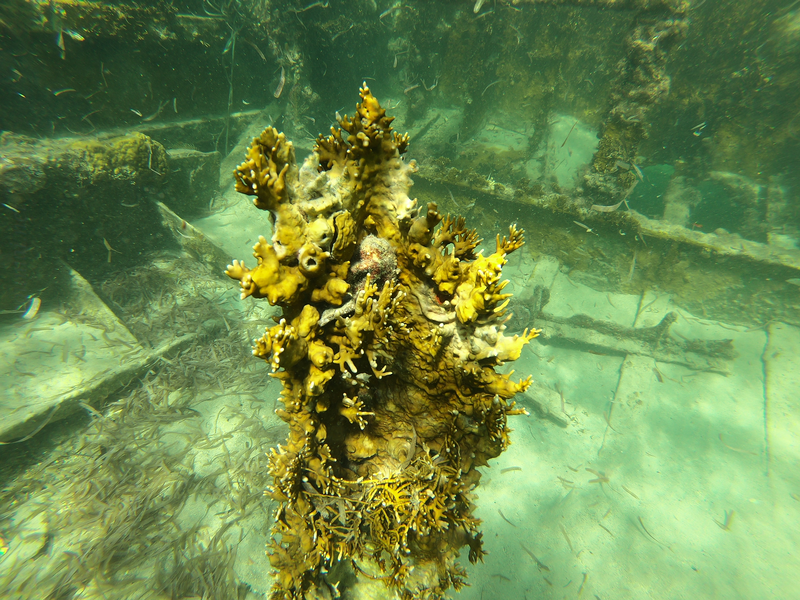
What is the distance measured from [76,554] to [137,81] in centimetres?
1093

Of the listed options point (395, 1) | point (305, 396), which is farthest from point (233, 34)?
point (305, 396)

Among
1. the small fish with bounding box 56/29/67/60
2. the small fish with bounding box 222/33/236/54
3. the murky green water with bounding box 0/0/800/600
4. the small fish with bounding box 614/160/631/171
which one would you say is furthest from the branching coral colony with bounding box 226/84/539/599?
the small fish with bounding box 222/33/236/54

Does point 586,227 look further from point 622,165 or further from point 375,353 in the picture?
point 375,353

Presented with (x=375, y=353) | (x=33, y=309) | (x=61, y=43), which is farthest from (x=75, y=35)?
(x=375, y=353)

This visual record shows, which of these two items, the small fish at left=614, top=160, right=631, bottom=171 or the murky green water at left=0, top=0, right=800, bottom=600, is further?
the small fish at left=614, top=160, right=631, bottom=171

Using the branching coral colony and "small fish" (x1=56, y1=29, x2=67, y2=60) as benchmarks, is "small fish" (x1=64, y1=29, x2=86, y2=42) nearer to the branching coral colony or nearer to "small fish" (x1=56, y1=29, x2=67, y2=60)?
"small fish" (x1=56, y1=29, x2=67, y2=60)

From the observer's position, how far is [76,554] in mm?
3586

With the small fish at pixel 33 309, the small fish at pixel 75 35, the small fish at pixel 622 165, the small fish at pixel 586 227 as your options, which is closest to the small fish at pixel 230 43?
the small fish at pixel 75 35

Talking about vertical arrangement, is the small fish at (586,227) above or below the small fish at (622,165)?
below

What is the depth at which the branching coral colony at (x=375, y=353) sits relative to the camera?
193 cm

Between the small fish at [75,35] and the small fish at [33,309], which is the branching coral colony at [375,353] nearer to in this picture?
the small fish at [33,309]

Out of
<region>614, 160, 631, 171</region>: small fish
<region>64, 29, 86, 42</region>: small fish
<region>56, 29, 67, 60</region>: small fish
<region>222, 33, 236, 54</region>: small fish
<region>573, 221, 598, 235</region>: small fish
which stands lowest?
<region>56, 29, 67, 60</region>: small fish

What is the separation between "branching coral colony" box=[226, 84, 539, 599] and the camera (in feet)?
6.34

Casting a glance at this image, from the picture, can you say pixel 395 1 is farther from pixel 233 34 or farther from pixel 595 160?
pixel 595 160
